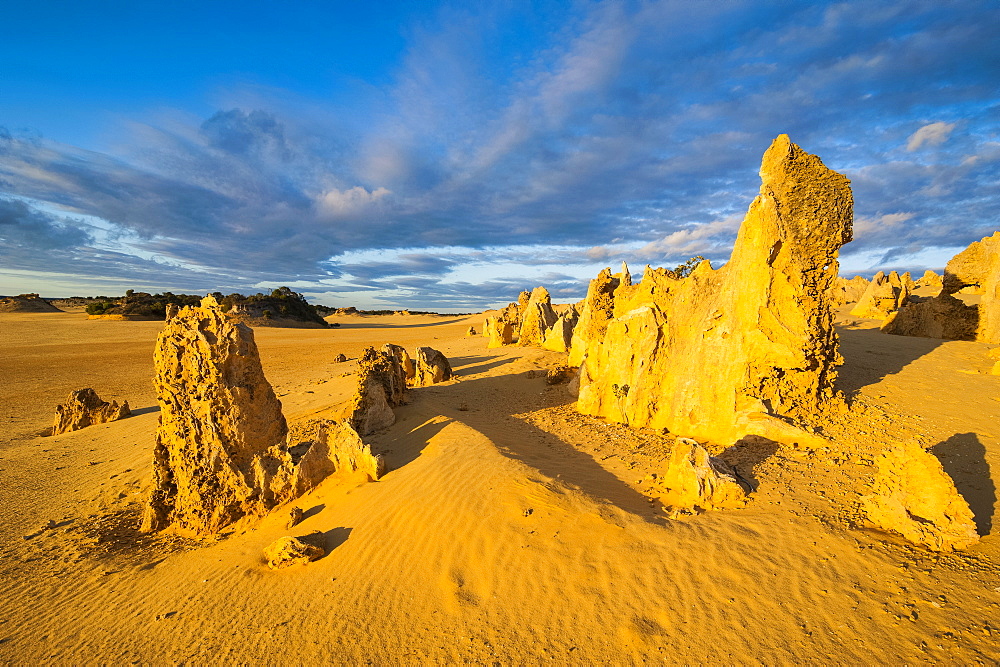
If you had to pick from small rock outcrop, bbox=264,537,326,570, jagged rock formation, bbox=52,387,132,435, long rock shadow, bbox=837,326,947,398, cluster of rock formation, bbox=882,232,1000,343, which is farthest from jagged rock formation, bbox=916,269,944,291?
jagged rock formation, bbox=52,387,132,435

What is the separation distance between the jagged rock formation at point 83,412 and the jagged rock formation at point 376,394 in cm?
794

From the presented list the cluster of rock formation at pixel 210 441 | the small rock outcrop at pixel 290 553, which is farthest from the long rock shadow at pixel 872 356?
the cluster of rock formation at pixel 210 441

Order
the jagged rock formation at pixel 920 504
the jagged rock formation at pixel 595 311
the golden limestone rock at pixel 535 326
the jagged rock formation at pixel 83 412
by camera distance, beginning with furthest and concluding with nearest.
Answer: the golden limestone rock at pixel 535 326, the jagged rock formation at pixel 595 311, the jagged rock formation at pixel 83 412, the jagged rock formation at pixel 920 504

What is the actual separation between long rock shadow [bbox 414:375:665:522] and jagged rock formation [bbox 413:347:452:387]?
37.7 inches

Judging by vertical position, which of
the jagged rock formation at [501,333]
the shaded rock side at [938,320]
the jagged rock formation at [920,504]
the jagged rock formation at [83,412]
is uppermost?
the shaded rock side at [938,320]

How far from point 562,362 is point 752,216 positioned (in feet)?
33.4

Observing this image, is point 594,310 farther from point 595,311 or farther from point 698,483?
point 698,483

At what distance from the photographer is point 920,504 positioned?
16.4 feet

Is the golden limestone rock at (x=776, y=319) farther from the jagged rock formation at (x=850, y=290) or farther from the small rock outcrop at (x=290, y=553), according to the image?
the jagged rock formation at (x=850, y=290)

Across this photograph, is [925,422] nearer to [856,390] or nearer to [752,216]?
[856,390]

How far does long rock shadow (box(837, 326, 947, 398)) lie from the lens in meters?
10.0

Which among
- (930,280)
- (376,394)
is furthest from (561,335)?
(930,280)

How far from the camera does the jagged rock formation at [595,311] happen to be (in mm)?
13789

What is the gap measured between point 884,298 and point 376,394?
33.5 m
